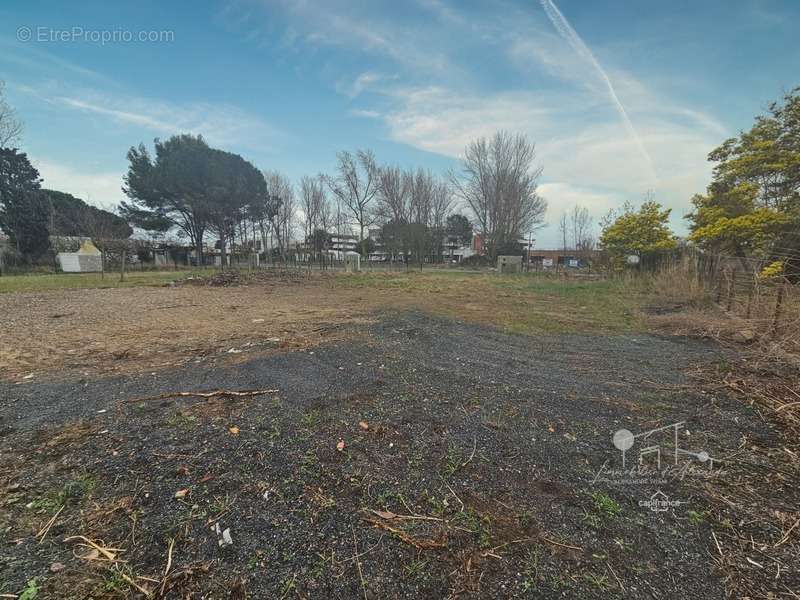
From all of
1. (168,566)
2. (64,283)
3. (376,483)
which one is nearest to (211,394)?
(168,566)

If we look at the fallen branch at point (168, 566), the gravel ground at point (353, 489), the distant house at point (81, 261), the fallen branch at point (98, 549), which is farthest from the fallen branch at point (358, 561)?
the distant house at point (81, 261)

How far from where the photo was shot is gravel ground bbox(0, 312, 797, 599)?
130 cm

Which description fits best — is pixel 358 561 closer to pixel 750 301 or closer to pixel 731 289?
pixel 750 301

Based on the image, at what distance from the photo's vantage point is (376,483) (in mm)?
1856

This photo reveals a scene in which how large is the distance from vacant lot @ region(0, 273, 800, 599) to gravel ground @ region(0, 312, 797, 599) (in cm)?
1

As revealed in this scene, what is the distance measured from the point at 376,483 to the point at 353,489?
0.45 feet

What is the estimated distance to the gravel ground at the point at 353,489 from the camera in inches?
51.4

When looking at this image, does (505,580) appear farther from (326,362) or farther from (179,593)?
(326,362)

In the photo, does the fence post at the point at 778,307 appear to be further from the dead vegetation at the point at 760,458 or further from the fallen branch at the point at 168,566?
the fallen branch at the point at 168,566

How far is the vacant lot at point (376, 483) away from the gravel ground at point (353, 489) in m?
0.01

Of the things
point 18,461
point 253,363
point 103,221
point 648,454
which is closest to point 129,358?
point 253,363

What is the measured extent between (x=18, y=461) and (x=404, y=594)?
2584mm

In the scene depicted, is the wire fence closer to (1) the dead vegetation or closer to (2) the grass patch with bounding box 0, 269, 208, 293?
(1) the dead vegetation

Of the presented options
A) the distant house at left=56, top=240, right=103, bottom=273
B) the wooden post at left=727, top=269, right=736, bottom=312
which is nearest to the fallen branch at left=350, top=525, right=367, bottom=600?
the wooden post at left=727, top=269, right=736, bottom=312
